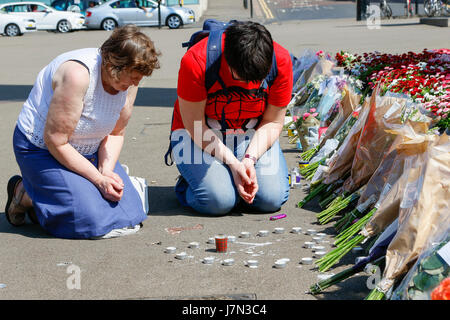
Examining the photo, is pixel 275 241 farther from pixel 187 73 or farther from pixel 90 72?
pixel 90 72

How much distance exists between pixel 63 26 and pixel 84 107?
988 inches

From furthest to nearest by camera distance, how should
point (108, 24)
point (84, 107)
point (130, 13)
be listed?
point (108, 24), point (130, 13), point (84, 107)

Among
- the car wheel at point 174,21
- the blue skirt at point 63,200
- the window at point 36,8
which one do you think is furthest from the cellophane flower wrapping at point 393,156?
the window at point 36,8

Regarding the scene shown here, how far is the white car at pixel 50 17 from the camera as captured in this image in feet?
91.1

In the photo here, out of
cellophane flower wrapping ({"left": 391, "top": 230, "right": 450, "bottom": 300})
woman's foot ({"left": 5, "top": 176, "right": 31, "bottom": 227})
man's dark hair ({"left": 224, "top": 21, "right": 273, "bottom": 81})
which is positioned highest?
man's dark hair ({"left": 224, "top": 21, "right": 273, "bottom": 81})

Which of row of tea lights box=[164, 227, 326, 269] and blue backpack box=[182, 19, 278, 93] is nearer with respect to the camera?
row of tea lights box=[164, 227, 326, 269]

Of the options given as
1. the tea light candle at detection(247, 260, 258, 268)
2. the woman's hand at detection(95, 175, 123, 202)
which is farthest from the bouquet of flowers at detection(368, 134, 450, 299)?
the woman's hand at detection(95, 175, 123, 202)

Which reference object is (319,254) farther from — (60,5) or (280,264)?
(60,5)

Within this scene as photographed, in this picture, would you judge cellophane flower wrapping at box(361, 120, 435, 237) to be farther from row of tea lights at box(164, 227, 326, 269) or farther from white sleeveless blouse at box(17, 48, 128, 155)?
white sleeveless blouse at box(17, 48, 128, 155)

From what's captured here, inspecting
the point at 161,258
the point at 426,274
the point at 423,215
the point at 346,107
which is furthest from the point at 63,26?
the point at 426,274

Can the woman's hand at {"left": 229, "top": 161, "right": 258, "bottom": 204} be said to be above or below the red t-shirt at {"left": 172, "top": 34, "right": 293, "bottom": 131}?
below

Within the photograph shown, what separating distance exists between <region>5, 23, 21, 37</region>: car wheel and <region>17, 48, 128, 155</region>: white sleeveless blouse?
24.5 metres

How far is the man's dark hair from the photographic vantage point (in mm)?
3893

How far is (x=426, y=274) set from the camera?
2.73 meters
